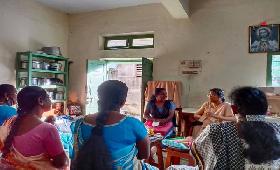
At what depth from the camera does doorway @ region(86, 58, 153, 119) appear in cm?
607

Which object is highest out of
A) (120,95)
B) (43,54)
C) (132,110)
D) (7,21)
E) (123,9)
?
(123,9)

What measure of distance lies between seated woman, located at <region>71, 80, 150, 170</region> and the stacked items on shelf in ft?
12.5

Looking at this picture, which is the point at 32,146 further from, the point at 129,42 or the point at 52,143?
the point at 129,42

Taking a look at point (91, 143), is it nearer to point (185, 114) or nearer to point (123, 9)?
point (185, 114)

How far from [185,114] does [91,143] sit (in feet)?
10.8

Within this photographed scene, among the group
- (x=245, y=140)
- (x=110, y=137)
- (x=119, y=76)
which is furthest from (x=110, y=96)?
(x=119, y=76)

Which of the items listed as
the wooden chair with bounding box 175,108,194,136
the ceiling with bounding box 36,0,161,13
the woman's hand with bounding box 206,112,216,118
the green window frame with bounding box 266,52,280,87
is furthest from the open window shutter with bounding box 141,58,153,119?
the green window frame with bounding box 266,52,280,87

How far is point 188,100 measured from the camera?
541cm

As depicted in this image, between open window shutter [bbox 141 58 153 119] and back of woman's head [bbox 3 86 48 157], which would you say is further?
open window shutter [bbox 141 58 153 119]

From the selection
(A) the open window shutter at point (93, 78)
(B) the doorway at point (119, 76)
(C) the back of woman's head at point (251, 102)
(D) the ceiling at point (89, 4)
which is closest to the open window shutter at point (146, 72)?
(B) the doorway at point (119, 76)

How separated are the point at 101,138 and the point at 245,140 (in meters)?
0.83

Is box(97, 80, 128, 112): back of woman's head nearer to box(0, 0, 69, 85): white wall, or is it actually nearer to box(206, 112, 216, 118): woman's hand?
box(206, 112, 216, 118): woman's hand

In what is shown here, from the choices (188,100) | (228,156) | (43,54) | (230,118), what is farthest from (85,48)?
(228,156)

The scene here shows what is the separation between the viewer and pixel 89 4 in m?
5.86
